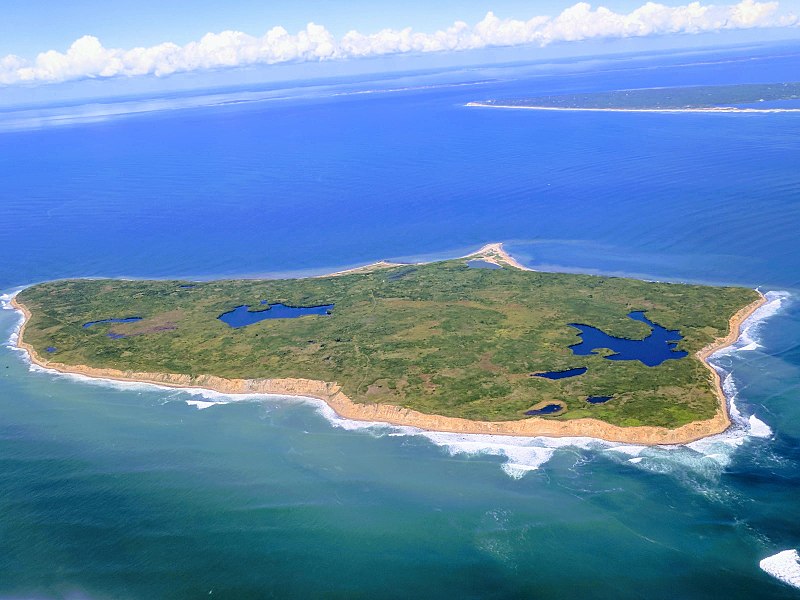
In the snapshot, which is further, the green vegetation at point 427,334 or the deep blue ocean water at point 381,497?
the green vegetation at point 427,334

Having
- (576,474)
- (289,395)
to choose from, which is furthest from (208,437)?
(576,474)

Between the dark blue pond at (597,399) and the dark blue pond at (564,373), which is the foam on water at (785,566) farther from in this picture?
the dark blue pond at (564,373)

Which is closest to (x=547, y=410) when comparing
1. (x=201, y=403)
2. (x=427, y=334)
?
(x=427, y=334)

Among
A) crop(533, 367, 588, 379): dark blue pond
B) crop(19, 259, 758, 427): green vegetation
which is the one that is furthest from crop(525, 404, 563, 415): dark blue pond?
crop(533, 367, 588, 379): dark blue pond

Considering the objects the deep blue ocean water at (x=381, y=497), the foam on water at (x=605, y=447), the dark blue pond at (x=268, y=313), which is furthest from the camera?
the dark blue pond at (x=268, y=313)

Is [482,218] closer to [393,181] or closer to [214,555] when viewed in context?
[393,181]

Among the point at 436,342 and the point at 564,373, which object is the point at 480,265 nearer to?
the point at 436,342

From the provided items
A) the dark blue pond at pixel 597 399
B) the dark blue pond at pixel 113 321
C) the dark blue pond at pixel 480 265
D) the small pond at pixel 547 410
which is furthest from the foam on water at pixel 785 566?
the dark blue pond at pixel 113 321
